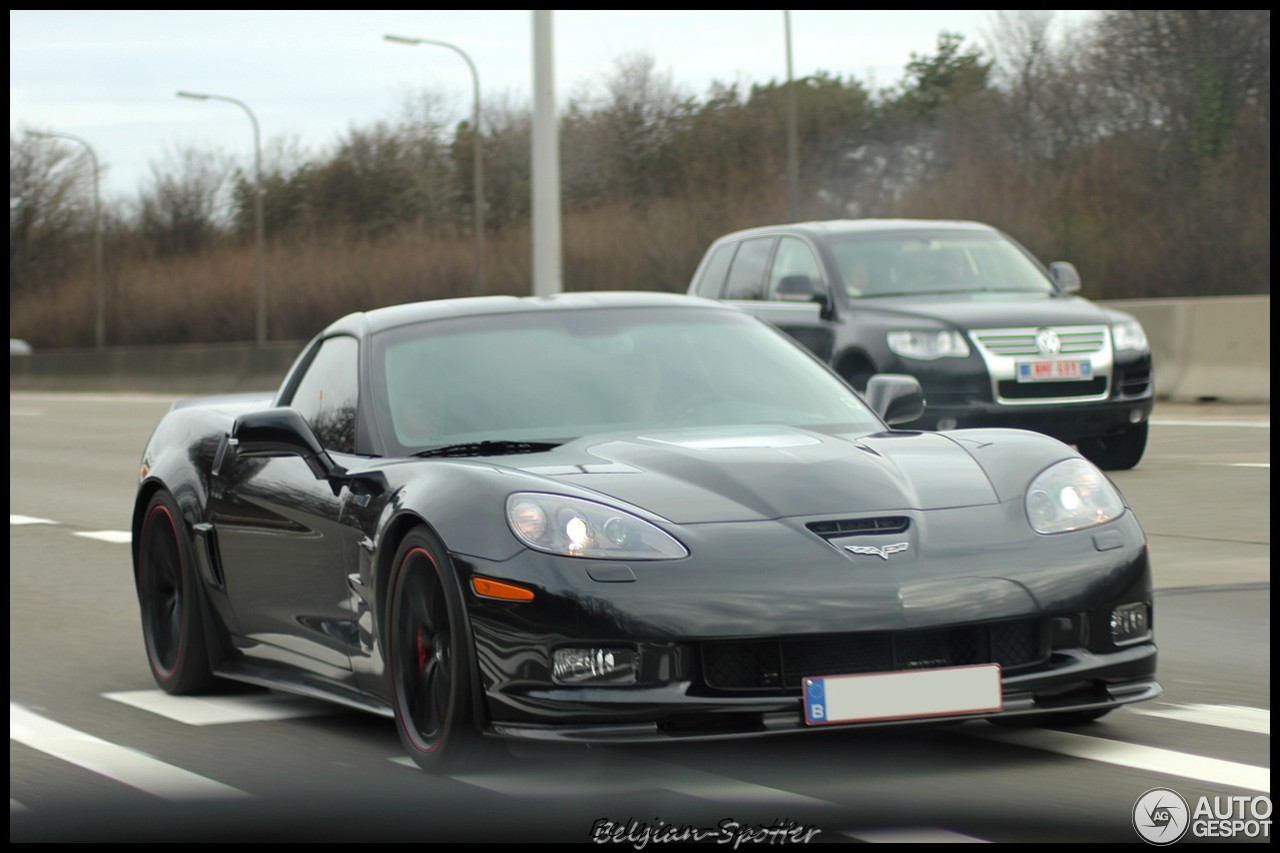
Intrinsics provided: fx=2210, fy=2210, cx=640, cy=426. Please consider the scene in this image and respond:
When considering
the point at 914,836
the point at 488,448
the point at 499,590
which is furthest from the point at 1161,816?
the point at 488,448

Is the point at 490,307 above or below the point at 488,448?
above

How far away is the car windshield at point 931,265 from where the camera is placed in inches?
616

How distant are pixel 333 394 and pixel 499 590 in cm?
183

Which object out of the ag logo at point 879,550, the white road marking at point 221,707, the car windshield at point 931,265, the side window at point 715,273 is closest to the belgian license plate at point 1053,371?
the car windshield at point 931,265

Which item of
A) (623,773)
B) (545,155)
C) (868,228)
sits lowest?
(623,773)

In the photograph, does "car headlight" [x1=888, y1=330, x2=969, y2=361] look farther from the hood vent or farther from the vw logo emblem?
the hood vent

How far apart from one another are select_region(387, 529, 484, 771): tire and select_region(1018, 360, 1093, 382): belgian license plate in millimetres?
9285

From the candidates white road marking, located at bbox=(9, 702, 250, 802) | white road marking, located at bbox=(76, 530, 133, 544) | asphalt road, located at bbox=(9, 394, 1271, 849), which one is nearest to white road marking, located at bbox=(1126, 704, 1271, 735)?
asphalt road, located at bbox=(9, 394, 1271, 849)

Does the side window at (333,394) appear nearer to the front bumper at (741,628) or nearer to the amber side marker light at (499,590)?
the amber side marker light at (499,590)

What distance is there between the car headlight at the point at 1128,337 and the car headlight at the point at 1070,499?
29.9 ft

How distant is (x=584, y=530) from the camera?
526 cm

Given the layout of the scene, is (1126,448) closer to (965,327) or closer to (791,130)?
(965,327)

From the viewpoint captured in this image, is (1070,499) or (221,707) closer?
(1070,499)

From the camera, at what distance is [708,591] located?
5.08 meters
